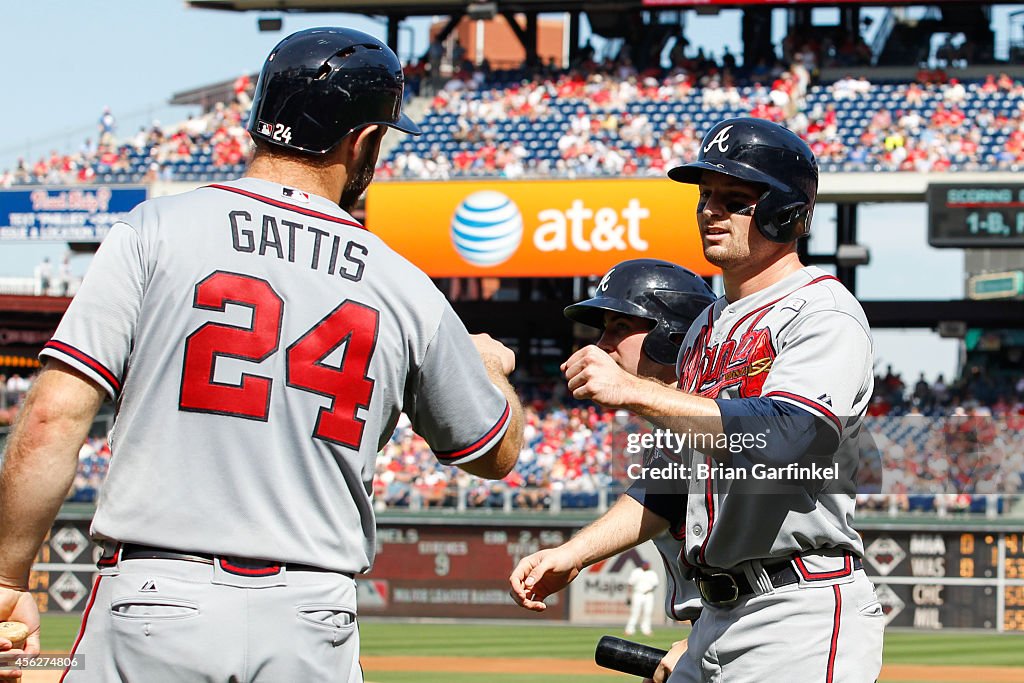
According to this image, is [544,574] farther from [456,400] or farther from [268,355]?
[268,355]

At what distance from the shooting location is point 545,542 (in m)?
19.6

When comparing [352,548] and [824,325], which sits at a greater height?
[824,325]

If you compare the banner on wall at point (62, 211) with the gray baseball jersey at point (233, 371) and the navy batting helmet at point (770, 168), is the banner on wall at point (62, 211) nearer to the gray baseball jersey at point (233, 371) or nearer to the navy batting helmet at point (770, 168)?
the navy batting helmet at point (770, 168)

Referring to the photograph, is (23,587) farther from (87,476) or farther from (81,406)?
(87,476)

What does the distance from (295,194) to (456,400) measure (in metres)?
0.54

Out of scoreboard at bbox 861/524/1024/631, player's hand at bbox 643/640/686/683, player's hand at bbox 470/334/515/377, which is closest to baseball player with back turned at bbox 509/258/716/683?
player's hand at bbox 643/640/686/683

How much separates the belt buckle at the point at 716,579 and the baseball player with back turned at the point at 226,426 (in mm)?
1260

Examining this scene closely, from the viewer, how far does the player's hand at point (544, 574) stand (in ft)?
12.6

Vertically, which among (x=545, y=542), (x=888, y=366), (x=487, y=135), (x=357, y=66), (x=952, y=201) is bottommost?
(x=545, y=542)

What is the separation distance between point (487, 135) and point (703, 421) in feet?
75.3

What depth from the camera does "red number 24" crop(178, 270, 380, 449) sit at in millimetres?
2594

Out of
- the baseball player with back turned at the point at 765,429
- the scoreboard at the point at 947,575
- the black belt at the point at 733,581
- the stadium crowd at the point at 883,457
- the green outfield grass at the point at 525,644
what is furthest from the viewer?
the stadium crowd at the point at 883,457

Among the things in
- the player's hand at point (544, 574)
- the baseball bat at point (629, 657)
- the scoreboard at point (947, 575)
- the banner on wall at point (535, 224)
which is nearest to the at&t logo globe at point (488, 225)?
the banner on wall at point (535, 224)

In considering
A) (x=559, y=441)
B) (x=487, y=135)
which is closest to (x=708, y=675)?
(x=559, y=441)
